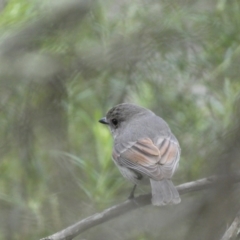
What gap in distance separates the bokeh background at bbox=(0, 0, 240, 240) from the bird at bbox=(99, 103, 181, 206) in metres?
0.13

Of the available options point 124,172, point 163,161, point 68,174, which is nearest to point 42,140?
point 68,174

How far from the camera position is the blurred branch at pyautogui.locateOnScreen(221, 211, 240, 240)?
236 centimetres

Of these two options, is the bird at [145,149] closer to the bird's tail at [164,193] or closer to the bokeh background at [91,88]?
the bird's tail at [164,193]

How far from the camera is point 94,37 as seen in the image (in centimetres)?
453

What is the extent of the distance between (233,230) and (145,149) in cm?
181

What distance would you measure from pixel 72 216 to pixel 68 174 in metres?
Result: 0.72

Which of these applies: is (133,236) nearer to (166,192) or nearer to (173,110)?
(166,192)

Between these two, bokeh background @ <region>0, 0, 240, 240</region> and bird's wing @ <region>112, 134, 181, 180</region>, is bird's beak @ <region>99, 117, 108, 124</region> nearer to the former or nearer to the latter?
bokeh background @ <region>0, 0, 240, 240</region>

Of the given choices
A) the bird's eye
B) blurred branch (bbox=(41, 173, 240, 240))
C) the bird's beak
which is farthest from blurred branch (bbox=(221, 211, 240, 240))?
the bird's eye

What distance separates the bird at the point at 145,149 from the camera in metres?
3.65

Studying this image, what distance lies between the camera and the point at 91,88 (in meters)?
4.78

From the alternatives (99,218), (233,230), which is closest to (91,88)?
(99,218)

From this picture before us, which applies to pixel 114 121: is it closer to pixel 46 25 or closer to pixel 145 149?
pixel 145 149

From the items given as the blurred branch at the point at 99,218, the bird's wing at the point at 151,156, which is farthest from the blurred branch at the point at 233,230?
the bird's wing at the point at 151,156
